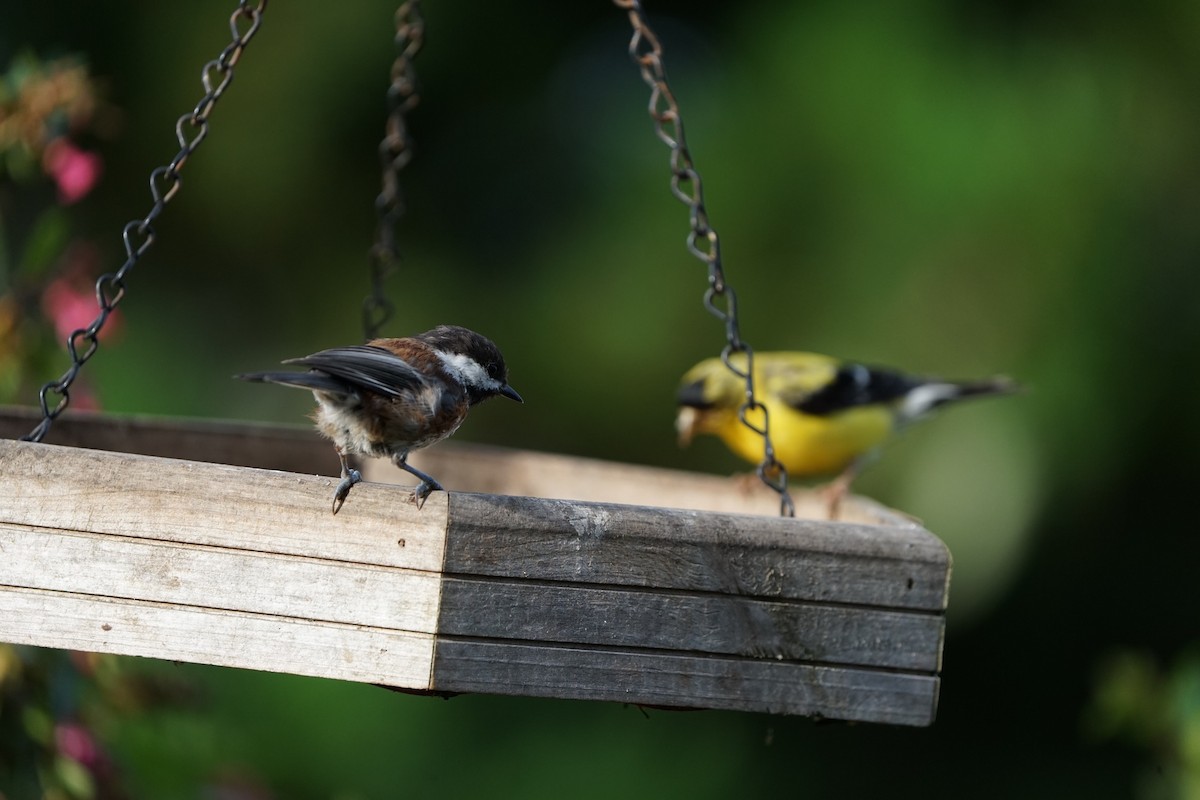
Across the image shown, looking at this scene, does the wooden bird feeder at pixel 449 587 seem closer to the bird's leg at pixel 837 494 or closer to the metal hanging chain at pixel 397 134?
the bird's leg at pixel 837 494

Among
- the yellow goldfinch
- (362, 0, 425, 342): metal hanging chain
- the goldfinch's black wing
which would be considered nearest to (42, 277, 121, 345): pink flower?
(362, 0, 425, 342): metal hanging chain

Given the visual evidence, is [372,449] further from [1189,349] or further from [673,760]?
[1189,349]

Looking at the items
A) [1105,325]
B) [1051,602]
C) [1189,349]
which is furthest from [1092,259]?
[1051,602]

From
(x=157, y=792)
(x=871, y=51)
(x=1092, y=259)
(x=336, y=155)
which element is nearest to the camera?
(x=157, y=792)

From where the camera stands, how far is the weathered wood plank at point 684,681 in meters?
1.87

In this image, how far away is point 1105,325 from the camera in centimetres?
468

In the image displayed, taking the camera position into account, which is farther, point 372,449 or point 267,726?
point 267,726

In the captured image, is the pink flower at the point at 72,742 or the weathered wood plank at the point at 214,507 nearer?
the weathered wood plank at the point at 214,507

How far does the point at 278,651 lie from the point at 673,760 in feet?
11.7

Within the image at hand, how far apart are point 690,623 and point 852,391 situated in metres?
2.89

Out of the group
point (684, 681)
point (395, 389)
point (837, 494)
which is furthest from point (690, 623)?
point (837, 494)

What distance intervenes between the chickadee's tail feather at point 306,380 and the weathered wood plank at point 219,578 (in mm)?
272

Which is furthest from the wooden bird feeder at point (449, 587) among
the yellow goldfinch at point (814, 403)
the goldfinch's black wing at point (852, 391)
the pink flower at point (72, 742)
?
the goldfinch's black wing at point (852, 391)

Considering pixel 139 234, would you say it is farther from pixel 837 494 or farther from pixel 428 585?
pixel 837 494
